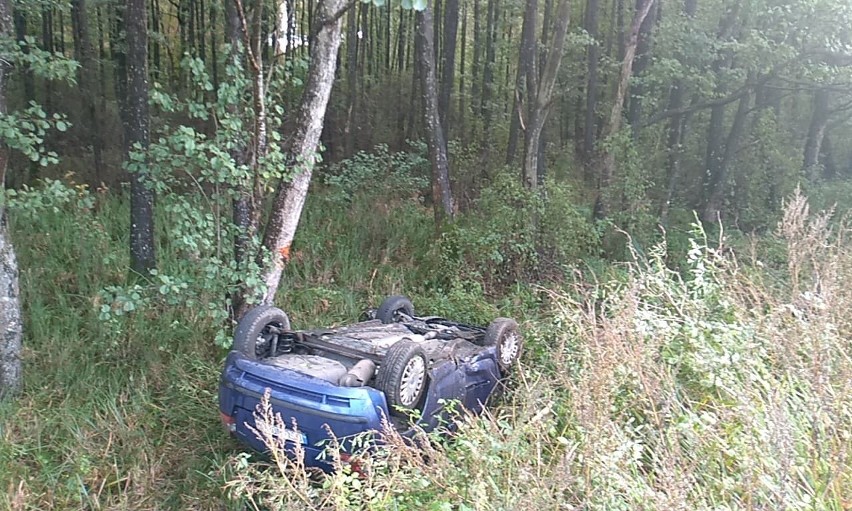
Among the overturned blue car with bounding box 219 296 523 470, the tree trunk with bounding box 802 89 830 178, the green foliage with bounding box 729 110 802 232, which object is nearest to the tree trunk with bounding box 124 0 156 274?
the overturned blue car with bounding box 219 296 523 470

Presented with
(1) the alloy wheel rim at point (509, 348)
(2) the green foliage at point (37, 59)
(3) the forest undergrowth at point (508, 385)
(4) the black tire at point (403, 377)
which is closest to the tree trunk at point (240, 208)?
(3) the forest undergrowth at point (508, 385)

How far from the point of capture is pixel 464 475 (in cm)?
309

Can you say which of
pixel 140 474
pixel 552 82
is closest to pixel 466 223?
pixel 552 82

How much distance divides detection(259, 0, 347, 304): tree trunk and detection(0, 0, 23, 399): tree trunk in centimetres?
197

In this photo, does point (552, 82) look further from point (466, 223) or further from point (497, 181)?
point (466, 223)

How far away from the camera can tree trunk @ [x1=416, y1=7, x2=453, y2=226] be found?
898cm

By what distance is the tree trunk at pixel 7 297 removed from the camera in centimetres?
470

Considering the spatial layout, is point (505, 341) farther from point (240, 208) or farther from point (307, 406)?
point (240, 208)

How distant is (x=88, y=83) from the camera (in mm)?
14164

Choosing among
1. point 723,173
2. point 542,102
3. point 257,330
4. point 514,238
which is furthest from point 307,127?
point 723,173

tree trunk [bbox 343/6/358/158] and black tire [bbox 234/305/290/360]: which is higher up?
tree trunk [bbox 343/6/358/158]

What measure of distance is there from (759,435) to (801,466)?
7.9 inches

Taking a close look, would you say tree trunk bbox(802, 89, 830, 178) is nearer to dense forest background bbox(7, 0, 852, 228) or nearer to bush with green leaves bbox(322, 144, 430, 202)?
dense forest background bbox(7, 0, 852, 228)

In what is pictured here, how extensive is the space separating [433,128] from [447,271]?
8.10 feet
